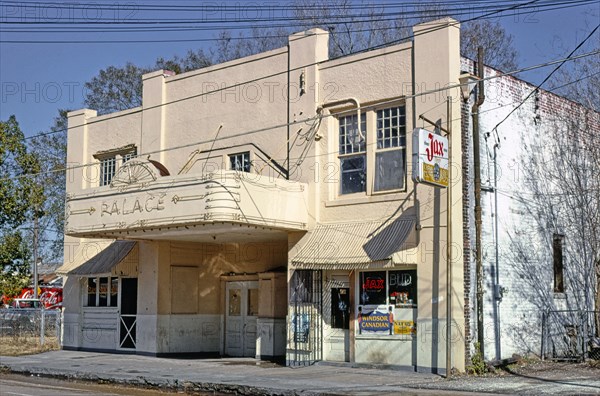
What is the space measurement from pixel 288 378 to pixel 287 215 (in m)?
4.33

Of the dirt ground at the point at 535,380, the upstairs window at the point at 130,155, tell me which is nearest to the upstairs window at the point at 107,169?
the upstairs window at the point at 130,155

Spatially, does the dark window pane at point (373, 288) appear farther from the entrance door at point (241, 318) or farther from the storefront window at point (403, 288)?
the entrance door at point (241, 318)

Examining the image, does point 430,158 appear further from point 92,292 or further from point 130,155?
point 92,292

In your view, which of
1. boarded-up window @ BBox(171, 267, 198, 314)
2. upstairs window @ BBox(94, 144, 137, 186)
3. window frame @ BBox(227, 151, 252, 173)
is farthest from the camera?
upstairs window @ BBox(94, 144, 137, 186)

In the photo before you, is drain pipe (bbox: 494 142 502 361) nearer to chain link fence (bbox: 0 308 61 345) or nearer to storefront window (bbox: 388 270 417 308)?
storefront window (bbox: 388 270 417 308)

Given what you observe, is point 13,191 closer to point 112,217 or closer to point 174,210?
point 112,217

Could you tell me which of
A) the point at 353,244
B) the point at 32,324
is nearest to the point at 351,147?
the point at 353,244

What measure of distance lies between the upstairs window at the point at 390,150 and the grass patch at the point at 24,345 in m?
13.8

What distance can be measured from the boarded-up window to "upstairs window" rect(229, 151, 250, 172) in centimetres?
393

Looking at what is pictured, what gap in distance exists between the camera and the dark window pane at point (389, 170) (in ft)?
66.5

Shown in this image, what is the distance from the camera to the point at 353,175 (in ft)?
69.8

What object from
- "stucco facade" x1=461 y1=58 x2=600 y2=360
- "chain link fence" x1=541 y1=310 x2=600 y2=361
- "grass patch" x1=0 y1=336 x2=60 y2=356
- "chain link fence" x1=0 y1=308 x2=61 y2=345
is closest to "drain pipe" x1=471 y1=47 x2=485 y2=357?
"stucco facade" x1=461 y1=58 x2=600 y2=360

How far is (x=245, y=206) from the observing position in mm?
19594

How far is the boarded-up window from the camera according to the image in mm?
25234
